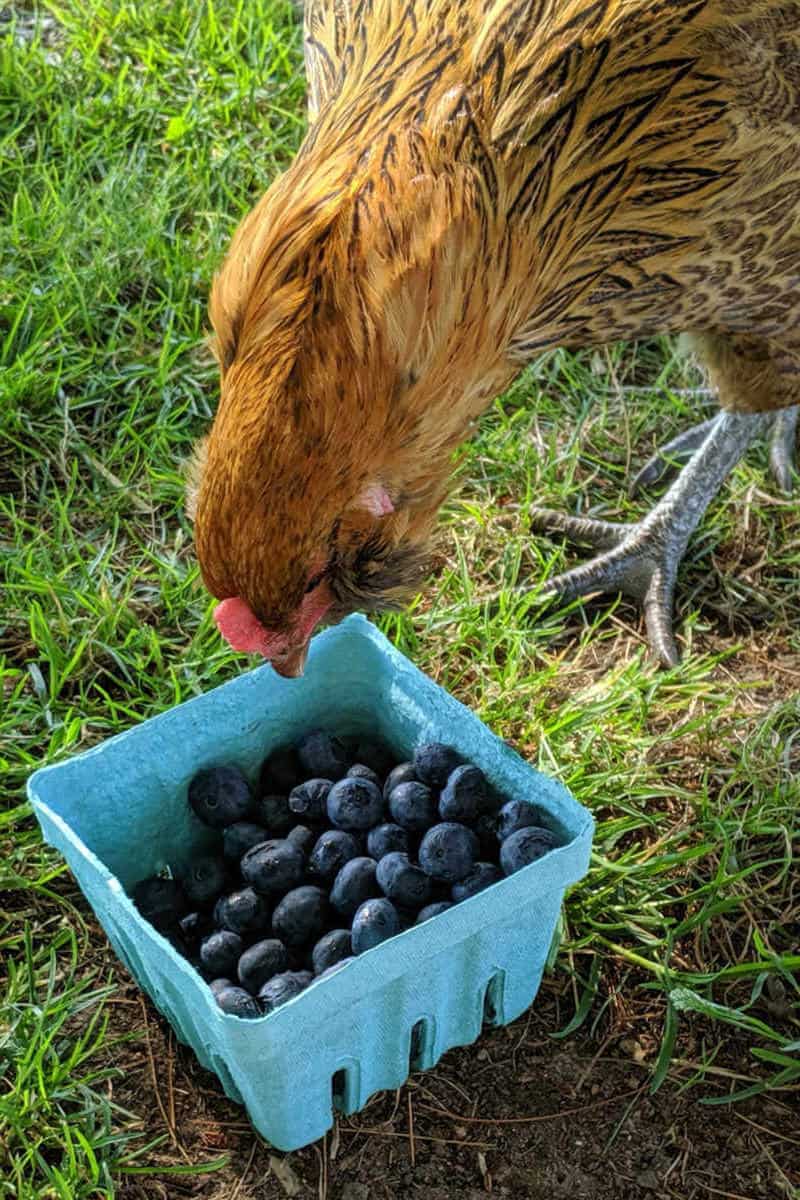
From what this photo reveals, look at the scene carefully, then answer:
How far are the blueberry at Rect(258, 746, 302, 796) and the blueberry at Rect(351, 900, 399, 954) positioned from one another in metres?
0.40

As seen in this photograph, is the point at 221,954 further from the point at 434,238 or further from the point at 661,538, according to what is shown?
the point at 661,538

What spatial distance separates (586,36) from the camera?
7.18 ft

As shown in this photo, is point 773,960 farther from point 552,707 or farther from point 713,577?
point 713,577

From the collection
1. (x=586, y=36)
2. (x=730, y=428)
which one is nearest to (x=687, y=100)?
(x=586, y=36)

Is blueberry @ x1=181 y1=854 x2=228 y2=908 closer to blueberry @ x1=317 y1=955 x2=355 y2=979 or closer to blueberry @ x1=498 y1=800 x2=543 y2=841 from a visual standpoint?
blueberry @ x1=317 y1=955 x2=355 y2=979

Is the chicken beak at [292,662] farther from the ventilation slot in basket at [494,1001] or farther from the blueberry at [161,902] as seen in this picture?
the ventilation slot in basket at [494,1001]

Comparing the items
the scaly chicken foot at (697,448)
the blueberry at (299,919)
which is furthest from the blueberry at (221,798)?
the scaly chicken foot at (697,448)

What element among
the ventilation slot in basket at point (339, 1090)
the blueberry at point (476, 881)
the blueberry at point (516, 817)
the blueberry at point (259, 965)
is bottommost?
the ventilation slot in basket at point (339, 1090)

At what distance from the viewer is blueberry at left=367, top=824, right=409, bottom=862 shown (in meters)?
2.48

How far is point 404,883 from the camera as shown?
7.83ft

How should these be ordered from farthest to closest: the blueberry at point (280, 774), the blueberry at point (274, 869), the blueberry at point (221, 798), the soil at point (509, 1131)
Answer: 1. the blueberry at point (280, 774)
2. the blueberry at point (221, 798)
3. the blueberry at point (274, 869)
4. the soil at point (509, 1131)

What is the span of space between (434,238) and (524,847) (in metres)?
0.99

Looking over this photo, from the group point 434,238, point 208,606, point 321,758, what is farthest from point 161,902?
point 434,238

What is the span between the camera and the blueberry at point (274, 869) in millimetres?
2461
